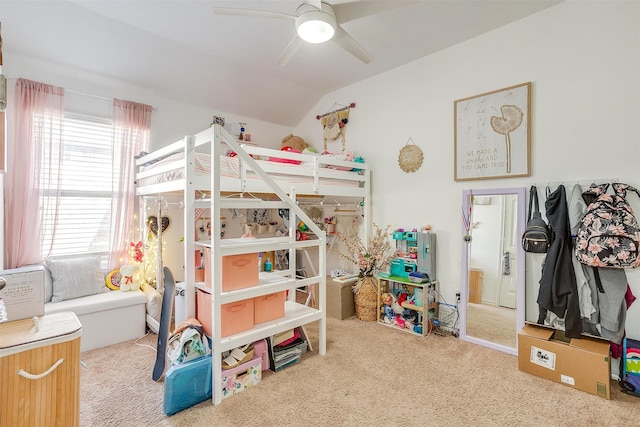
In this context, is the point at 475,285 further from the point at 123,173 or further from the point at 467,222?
the point at 123,173

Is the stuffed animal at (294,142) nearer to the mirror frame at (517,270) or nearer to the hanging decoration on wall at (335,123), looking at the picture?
the hanging decoration on wall at (335,123)

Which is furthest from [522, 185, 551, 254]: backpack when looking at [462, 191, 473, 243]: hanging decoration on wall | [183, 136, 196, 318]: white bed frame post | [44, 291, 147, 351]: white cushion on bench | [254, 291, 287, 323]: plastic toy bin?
[44, 291, 147, 351]: white cushion on bench

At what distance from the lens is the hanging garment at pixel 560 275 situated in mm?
2420

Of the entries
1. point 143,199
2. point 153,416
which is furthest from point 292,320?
Result: point 143,199

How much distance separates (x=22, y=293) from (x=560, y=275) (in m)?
3.62

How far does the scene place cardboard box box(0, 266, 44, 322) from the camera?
1.55 m

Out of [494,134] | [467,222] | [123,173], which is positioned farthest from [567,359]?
[123,173]

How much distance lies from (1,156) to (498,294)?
Answer: 3759 millimetres

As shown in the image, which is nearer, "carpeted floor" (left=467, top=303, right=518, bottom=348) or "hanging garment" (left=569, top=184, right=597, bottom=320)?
"hanging garment" (left=569, top=184, right=597, bottom=320)

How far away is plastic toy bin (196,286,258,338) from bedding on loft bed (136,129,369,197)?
34.4 inches

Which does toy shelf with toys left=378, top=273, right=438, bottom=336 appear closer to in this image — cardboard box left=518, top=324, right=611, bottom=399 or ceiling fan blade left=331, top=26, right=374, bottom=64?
cardboard box left=518, top=324, right=611, bottom=399

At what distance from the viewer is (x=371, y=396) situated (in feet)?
6.94

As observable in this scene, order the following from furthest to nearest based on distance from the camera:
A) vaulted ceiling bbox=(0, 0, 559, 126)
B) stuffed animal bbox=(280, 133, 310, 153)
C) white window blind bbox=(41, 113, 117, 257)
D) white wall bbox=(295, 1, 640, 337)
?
stuffed animal bbox=(280, 133, 310, 153) < white window blind bbox=(41, 113, 117, 257) < vaulted ceiling bbox=(0, 0, 559, 126) < white wall bbox=(295, 1, 640, 337)

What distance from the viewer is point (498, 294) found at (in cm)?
294
